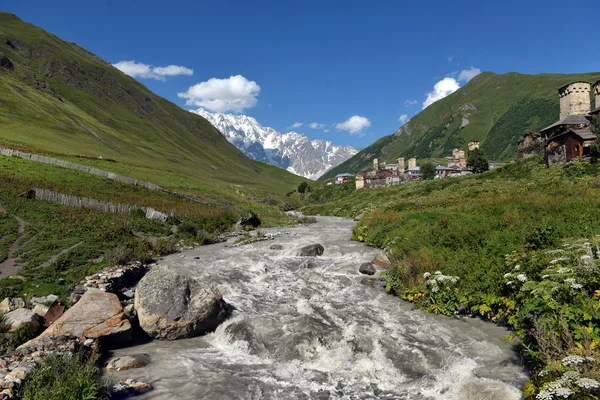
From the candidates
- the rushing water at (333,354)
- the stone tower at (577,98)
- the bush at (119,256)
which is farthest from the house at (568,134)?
the bush at (119,256)

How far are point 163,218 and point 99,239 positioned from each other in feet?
41.1

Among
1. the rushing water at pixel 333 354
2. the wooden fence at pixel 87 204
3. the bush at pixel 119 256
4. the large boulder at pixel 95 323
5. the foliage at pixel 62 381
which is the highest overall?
the wooden fence at pixel 87 204

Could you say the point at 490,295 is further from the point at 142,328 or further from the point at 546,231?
the point at 142,328

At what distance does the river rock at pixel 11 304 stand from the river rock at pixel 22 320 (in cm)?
75

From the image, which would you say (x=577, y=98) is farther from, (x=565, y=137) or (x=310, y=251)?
(x=310, y=251)

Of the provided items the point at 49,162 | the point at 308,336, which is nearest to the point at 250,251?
the point at 308,336

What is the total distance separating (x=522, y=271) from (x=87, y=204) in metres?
39.1

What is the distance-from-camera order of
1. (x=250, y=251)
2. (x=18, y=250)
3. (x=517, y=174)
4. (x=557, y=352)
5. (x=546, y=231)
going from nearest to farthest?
(x=557, y=352) < (x=546, y=231) < (x=18, y=250) < (x=250, y=251) < (x=517, y=174)

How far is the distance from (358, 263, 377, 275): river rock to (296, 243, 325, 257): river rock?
654cm

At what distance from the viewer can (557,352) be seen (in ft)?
31.5

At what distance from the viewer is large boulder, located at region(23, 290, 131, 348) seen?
1272cm

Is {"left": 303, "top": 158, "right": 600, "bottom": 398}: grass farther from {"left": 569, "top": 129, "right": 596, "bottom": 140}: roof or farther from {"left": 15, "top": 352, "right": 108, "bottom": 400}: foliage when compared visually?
{"left": 569, "top": 129, "right": 596, "bottom": 140}: roof

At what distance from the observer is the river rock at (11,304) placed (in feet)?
47.5

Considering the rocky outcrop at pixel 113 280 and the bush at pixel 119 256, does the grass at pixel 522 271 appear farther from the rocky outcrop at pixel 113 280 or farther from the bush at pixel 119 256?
the bush at pixel 119 256
